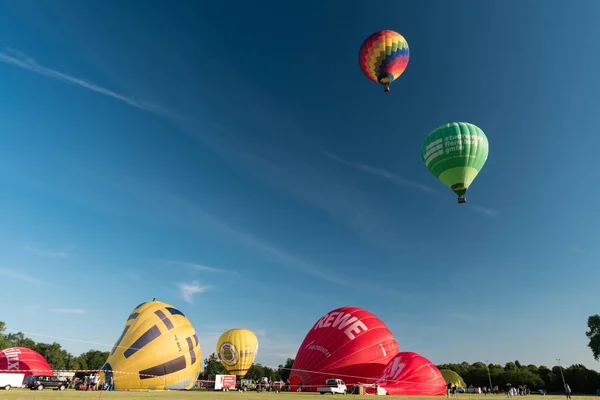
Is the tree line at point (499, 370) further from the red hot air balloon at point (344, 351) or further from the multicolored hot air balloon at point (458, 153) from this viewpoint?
the multicolored hot air balloon at point (458, 153)

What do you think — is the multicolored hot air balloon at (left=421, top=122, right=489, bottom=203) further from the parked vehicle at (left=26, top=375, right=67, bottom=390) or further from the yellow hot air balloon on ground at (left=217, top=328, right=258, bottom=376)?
the yellow hot air balloon on ground at (left=217, top=328, right=258, bottom=376)

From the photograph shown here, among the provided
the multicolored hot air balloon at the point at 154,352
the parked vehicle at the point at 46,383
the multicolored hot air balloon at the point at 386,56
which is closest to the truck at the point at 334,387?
the multicolored hot air balloon at the point at 154,352

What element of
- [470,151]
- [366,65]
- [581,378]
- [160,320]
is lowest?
[581,378]

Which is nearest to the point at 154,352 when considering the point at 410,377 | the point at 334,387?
the point at 334,387

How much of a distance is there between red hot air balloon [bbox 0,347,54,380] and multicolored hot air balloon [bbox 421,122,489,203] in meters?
39.3

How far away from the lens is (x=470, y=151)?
26797mm

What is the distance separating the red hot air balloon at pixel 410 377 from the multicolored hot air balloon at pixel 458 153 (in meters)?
12.1

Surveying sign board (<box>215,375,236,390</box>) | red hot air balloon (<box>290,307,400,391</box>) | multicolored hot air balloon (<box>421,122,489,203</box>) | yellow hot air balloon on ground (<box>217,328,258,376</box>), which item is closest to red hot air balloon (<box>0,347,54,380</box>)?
sign board (<box>215,375,236,390</box>)

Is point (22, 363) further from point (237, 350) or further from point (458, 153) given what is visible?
point (458, 153)

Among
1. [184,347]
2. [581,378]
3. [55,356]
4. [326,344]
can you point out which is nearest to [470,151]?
[326,344]

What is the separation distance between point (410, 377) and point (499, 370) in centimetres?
8768

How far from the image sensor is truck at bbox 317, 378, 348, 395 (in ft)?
83.9

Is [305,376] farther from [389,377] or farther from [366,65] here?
[366,65]

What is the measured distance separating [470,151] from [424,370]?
15.9 metres
